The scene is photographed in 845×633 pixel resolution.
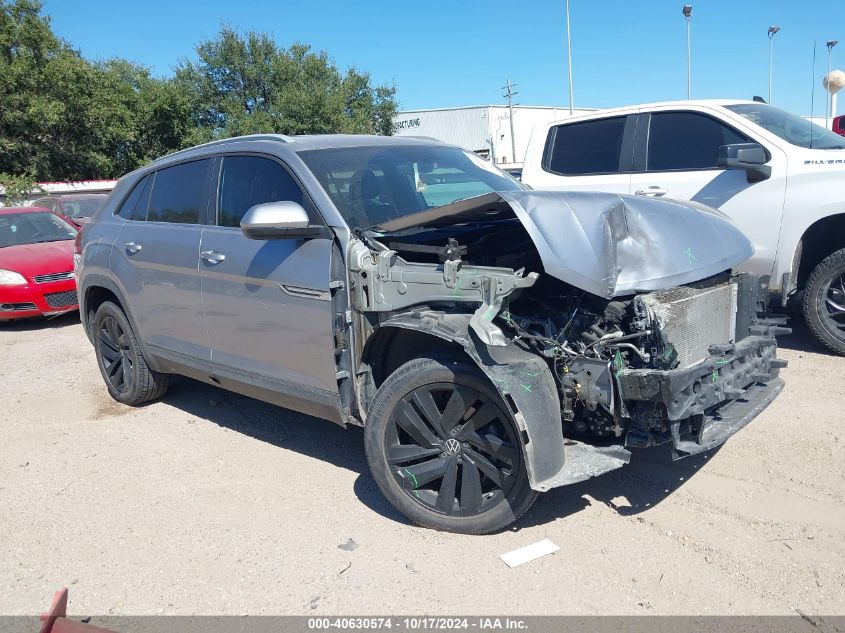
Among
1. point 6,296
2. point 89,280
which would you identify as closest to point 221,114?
point 6,296

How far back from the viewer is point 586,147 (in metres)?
6.83

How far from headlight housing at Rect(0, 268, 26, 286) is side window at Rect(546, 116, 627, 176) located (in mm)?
6877

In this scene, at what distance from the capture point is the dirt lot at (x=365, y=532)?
9.37 feet

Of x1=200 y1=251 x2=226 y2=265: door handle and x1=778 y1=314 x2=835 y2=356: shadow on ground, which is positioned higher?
x1=200 y1=251 x2=226 y2=265: door handle

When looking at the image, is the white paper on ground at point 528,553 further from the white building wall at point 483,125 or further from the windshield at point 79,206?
the white building wall at point 483,125

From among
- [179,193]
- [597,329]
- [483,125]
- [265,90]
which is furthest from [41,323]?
[483,125]

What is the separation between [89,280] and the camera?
5.53 meters

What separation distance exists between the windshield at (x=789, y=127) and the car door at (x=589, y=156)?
973 millimetres

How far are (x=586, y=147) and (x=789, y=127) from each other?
1.77 metres

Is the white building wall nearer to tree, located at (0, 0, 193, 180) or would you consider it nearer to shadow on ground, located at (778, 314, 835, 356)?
tree, located at (0, 0, 193, 180)

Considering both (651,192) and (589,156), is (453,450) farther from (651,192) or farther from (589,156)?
(589,156)

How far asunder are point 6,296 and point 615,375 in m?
8.60

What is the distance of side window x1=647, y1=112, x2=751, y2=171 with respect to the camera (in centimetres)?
603

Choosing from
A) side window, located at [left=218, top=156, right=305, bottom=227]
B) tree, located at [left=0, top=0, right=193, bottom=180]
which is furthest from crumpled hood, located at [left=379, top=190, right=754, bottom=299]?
tree, located at [left=0, top=0, right=193, bottom=180]
